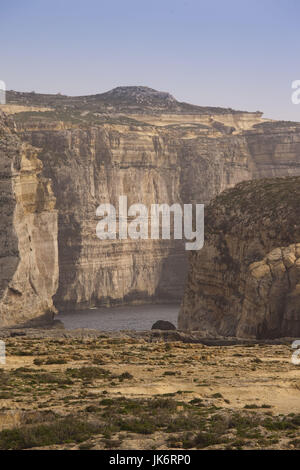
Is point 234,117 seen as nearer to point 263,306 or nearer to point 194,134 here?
point 194,134

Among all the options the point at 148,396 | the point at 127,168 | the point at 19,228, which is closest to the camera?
the point at 148,396

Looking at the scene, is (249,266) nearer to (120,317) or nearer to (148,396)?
(148,396)

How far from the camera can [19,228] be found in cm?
7775

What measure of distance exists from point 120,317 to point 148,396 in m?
72.9

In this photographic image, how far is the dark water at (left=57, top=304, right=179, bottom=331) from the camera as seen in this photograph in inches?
3737

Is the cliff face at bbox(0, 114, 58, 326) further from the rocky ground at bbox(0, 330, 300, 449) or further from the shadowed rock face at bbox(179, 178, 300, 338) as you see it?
the rocky ground at bbox(0, 330, 300, 449)

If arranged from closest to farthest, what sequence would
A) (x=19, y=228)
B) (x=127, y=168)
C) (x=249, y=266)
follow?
(x=249, y=266) → (x=19, y=228) → (x=127, y=168)

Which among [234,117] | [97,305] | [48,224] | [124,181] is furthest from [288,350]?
[234,117]

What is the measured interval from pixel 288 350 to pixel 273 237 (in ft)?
49.3

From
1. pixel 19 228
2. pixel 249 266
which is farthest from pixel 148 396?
pixel 19 228

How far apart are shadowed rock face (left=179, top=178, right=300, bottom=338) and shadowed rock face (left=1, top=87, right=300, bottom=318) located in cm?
4759

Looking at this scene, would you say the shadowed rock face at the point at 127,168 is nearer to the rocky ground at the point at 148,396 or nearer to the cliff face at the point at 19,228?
the cliff face at the point at 19,228

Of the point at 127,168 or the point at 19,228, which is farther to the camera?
the point at 127,168

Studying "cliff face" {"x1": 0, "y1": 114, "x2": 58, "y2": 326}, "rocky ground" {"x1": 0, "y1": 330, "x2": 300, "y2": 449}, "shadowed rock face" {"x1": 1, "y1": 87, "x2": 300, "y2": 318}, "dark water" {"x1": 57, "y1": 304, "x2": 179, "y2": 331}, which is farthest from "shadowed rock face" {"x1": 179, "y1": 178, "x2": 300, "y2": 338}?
"shadowed rock face" {"x1": 1, "y1": 87, "x2": 300, "y2": 318}
